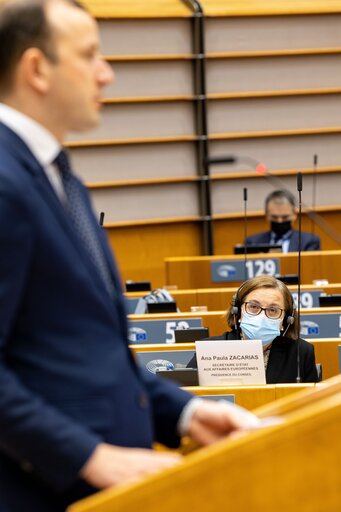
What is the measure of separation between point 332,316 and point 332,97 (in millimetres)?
5905

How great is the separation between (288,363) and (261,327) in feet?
0.71

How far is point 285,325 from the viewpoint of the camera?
5578 mm

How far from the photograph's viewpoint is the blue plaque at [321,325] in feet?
22.9

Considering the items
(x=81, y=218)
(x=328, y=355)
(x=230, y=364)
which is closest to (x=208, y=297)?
(x=328, y=355)

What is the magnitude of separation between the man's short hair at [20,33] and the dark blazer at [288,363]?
3780mm

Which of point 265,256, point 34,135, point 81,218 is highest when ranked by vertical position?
point 34,135

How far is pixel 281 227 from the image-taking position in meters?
→ 10.7

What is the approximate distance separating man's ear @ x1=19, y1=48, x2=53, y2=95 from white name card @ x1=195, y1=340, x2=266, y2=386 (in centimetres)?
325

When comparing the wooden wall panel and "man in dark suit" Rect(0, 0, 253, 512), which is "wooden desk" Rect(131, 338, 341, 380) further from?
the wooden wall panel

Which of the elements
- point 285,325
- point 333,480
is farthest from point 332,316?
point 333,480

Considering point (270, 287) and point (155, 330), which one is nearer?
point (270, 287)

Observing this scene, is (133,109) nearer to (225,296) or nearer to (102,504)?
(225,296)

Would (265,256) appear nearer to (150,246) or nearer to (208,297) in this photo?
(208,297)

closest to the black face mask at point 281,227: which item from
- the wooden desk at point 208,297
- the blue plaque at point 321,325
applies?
the wooden desk at point 208,297
